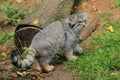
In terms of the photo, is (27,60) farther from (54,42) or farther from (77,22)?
(77,22)

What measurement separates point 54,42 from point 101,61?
3.01 feet

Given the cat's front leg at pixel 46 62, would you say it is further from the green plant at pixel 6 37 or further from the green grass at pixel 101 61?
the green plant at pixel 6 37

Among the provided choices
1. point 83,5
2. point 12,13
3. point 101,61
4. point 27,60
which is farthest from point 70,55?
point 12,13

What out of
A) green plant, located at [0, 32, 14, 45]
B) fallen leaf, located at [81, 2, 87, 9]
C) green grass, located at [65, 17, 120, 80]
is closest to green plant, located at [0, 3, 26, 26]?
green plant, located at [0, 32, 14, 45]

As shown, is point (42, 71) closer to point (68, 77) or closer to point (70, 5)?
point (68, 77)

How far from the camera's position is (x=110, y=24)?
313 inches

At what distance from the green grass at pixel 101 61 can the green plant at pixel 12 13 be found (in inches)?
89.0

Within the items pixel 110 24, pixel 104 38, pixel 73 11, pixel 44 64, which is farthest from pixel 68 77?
pixel 73 11

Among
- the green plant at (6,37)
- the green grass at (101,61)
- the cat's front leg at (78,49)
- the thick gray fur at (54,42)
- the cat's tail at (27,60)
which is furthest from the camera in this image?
the green plant at (6,37)

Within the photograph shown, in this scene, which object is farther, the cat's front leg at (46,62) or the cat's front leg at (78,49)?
the cat's front leg at (78,49)

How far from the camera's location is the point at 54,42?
646 centimetres

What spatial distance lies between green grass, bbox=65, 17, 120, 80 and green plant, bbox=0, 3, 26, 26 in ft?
7.41

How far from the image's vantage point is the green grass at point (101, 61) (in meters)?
6.20

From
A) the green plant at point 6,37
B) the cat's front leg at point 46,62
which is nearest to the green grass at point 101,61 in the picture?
the cat's front leg at point 46,62
